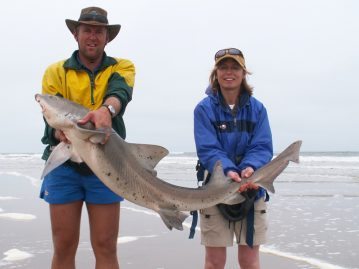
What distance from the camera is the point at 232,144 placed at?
4.28m

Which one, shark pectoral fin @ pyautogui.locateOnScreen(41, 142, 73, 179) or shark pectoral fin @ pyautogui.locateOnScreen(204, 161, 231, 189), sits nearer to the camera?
shark pectoral fin @ pyautogui.locateOnScreen(41, 142, 73, 179)

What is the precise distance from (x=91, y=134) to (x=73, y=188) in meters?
0.93

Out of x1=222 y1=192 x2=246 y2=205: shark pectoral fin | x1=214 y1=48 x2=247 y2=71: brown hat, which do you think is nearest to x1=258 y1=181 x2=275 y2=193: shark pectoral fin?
x1=222 y1=192 x2=246 y2=205: shark pectoral fin

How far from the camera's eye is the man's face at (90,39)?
3809mm

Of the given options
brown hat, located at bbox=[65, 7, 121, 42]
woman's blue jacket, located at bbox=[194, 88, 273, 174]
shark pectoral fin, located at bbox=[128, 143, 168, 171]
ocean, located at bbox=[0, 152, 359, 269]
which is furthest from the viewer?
ocean, located at bbox=[0, 152, 359, 269]

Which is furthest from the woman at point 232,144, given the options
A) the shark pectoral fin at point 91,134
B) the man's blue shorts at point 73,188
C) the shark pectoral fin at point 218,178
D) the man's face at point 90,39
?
the shark pectoral fin at point 91,134

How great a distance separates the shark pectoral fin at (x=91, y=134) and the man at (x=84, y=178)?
2.19 ft

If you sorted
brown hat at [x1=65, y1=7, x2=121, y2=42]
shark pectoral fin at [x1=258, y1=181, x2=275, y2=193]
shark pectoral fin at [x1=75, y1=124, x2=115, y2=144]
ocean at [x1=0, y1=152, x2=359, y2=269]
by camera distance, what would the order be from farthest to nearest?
ocean at [x1=0, y1=152, x2=359, y2=269], shark pectoral fin at [x1=258, y1=181, x2=275, y2=193], brown hat at [x1=65, y1=7, x2=121, y2=42], shark pectoral fin at [x1=75, y1=124, x2=115, y2=144]

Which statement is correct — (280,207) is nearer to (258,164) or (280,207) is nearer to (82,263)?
(82,263)

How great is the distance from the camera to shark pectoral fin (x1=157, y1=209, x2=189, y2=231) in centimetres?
340

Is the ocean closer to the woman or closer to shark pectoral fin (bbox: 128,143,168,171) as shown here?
the woman

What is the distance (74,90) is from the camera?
3832mm

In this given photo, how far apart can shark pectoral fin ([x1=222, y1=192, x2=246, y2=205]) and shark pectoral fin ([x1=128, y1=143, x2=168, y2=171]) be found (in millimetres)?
811

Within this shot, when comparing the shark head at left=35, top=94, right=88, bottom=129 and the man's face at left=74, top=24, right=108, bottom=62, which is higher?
the man's face at left=74, top=24, right=108, bottom=62
